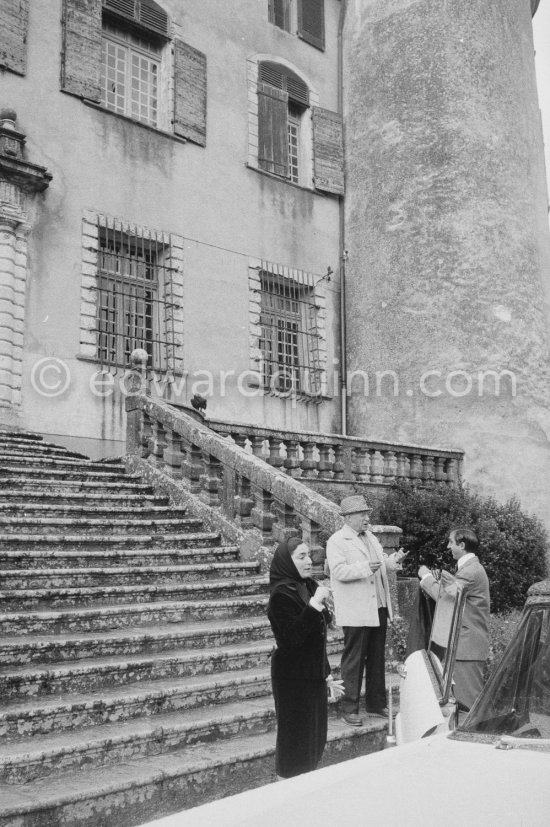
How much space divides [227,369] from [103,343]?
2.33 meters

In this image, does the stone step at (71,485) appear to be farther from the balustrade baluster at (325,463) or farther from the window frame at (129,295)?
the window frame at (129,295)

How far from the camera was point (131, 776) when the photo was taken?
14.1ft

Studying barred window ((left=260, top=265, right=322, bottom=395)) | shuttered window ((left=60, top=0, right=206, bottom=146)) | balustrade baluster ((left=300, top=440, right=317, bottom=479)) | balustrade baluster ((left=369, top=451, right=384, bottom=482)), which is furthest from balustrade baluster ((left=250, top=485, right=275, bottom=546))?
shuttered window ((left=60, top=0, right=206, bottom=146))

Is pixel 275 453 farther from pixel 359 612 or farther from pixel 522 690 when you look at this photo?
pixel 522 690

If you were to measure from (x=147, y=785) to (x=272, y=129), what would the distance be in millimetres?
13728

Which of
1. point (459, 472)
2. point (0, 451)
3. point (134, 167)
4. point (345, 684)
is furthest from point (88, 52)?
point (345, 684)

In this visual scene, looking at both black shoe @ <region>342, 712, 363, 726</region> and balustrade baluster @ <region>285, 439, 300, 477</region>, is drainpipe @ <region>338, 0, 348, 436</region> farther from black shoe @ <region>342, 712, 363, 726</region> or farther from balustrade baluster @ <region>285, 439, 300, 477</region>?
black shoe @ <region>342, 712, 363, 726</region>

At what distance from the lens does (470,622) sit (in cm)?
541

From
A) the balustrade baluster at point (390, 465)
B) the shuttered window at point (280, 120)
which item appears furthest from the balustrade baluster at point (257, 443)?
the shuttered window at point (280, 120)

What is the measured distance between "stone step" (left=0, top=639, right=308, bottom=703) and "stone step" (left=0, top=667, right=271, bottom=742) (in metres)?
0.05

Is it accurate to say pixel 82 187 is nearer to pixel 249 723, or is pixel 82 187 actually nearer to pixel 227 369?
pixel 227 369

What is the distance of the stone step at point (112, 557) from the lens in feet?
22.1

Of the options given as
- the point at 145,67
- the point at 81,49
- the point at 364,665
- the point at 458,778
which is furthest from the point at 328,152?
the point at 458,778

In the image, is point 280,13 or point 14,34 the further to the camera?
point 280,13
